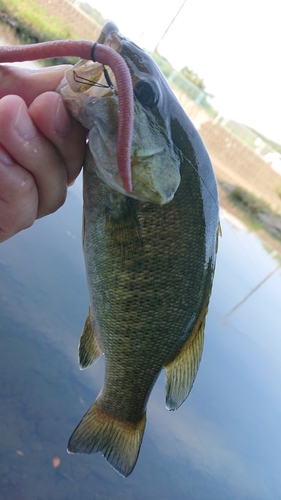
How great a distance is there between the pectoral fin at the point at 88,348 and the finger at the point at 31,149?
527 mm

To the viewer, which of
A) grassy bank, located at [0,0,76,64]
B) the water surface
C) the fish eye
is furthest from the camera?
grassy bank, located at [0,0,76,64]

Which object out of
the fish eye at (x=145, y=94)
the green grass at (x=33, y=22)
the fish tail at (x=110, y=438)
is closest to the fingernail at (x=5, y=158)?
the fish eye at (x=145, y=94)

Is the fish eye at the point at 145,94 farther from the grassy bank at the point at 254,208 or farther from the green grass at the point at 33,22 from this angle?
the green grass at the point at 33,22

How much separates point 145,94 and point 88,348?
3.00 ft

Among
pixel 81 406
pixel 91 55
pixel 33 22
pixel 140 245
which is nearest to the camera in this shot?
pixel 91 55

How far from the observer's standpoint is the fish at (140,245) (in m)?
0.99

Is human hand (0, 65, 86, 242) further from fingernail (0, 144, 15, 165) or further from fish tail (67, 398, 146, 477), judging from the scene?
fish tail (67, 398, 146, 477)

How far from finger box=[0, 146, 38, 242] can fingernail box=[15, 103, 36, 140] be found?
0.27 feet

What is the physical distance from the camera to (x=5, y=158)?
989 millimetres

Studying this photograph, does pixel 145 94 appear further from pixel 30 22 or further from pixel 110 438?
pixel 30 22

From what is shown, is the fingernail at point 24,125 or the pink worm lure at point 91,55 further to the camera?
the fingernail at point 24,125

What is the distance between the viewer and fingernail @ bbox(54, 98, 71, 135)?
922mm

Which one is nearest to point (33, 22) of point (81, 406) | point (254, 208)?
point (254, 208)

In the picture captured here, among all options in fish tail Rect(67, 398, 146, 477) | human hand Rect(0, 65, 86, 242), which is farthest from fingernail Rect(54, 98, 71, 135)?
fish tail Rect(67, 398, 146, 477)
